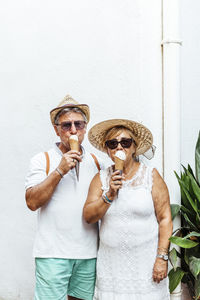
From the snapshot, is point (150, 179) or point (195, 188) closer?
point (150, 179)

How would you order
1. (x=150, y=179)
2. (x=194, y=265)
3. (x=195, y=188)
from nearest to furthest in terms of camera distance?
1. (x=150, y=179)
2. (x=194, y=265)
3. (x=195, y=188)

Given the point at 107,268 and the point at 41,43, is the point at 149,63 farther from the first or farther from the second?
the point at 107,268

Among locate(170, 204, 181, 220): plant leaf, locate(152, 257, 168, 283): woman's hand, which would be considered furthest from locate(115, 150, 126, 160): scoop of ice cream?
locate(170, 204, 181, 220): plant leaf

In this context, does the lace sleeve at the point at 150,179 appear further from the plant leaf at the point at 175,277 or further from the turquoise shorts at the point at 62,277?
the plant leaf at the point at 175,277

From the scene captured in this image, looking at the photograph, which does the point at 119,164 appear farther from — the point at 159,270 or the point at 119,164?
the point at 159,270

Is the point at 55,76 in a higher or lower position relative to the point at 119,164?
higher

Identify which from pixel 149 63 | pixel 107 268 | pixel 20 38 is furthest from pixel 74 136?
pixel 20 38

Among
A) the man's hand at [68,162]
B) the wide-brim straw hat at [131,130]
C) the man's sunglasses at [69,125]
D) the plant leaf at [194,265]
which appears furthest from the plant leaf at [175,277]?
the man's sunglasses at [69,125]

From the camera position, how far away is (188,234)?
3.41 meters

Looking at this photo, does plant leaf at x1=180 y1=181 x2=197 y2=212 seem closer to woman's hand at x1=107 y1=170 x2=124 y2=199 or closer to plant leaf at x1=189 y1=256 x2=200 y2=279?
plant leaf at x1=189 y1=256 x2=200 y2=279

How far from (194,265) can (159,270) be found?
18.1 inches

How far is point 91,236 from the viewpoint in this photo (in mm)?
2953

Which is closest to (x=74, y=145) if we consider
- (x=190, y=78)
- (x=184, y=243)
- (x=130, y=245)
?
(x=130, y=245)

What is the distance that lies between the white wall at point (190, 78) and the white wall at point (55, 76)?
0.44 meters
